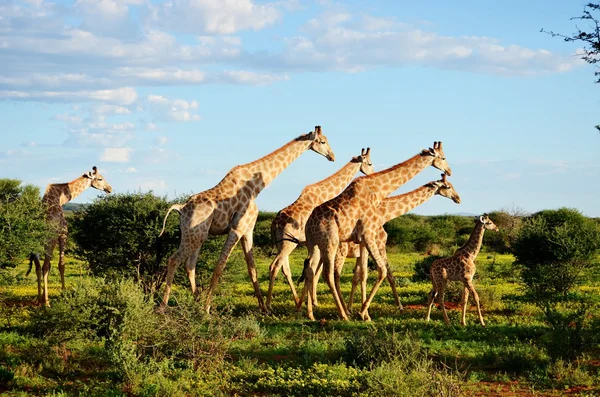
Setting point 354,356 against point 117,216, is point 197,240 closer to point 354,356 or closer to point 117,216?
point 117,216

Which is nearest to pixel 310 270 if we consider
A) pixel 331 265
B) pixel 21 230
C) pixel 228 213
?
pixel 331 265

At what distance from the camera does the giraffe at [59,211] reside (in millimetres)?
17672

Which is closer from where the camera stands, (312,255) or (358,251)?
(312,255)

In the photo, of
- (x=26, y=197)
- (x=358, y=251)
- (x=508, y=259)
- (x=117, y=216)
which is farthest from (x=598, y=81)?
(x=508, y=259)

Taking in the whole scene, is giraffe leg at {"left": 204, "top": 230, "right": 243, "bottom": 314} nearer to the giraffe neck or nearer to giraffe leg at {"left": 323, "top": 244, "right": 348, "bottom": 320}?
giraffe leg at {"left": 323, "top": 244, "right": 348, "bottom": 320}

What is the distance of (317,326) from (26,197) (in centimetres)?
720

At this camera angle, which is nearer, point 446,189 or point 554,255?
point 446,189

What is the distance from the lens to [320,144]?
57.2 ft

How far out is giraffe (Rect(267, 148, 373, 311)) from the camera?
16469 mm

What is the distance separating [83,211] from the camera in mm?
19609

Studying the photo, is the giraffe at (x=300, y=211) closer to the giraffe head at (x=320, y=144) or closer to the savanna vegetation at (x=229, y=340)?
the giraffe head at (x=320, y=144)

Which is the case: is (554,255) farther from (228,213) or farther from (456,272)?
(228,213)

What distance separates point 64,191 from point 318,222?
7.03 m

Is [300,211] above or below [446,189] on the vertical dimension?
below
